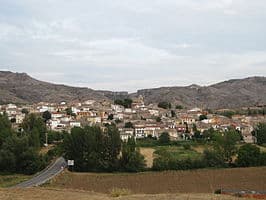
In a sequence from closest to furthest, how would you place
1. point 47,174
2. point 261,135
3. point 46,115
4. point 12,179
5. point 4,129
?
point 12,179 < point 47,174 < point 4,129 < point 261,135 < point 46,115

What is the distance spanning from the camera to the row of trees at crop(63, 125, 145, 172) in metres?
54.0

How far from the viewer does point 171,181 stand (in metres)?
43.7

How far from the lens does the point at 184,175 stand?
47562 millimetres

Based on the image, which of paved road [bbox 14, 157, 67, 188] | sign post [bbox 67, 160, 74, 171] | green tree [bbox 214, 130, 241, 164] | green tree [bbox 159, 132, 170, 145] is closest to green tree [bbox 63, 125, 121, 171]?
sign post [bbox 67, 160, 74, 171]

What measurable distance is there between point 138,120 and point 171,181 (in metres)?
67.3

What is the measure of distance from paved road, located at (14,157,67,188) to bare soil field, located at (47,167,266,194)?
→ 1.00 metres

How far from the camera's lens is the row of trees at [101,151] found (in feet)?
177

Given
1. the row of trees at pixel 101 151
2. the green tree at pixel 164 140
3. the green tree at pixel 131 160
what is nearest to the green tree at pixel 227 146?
the green tree at pixel 131 160

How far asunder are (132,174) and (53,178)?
985cm

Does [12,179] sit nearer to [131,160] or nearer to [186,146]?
[131,160]

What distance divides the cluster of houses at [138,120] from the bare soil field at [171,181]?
3608 cm

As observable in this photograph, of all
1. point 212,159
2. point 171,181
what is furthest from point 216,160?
point 171,181

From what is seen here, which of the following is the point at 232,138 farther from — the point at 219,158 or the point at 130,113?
the point at 130,113

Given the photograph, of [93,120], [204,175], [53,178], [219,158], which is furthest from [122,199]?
[93,120]
